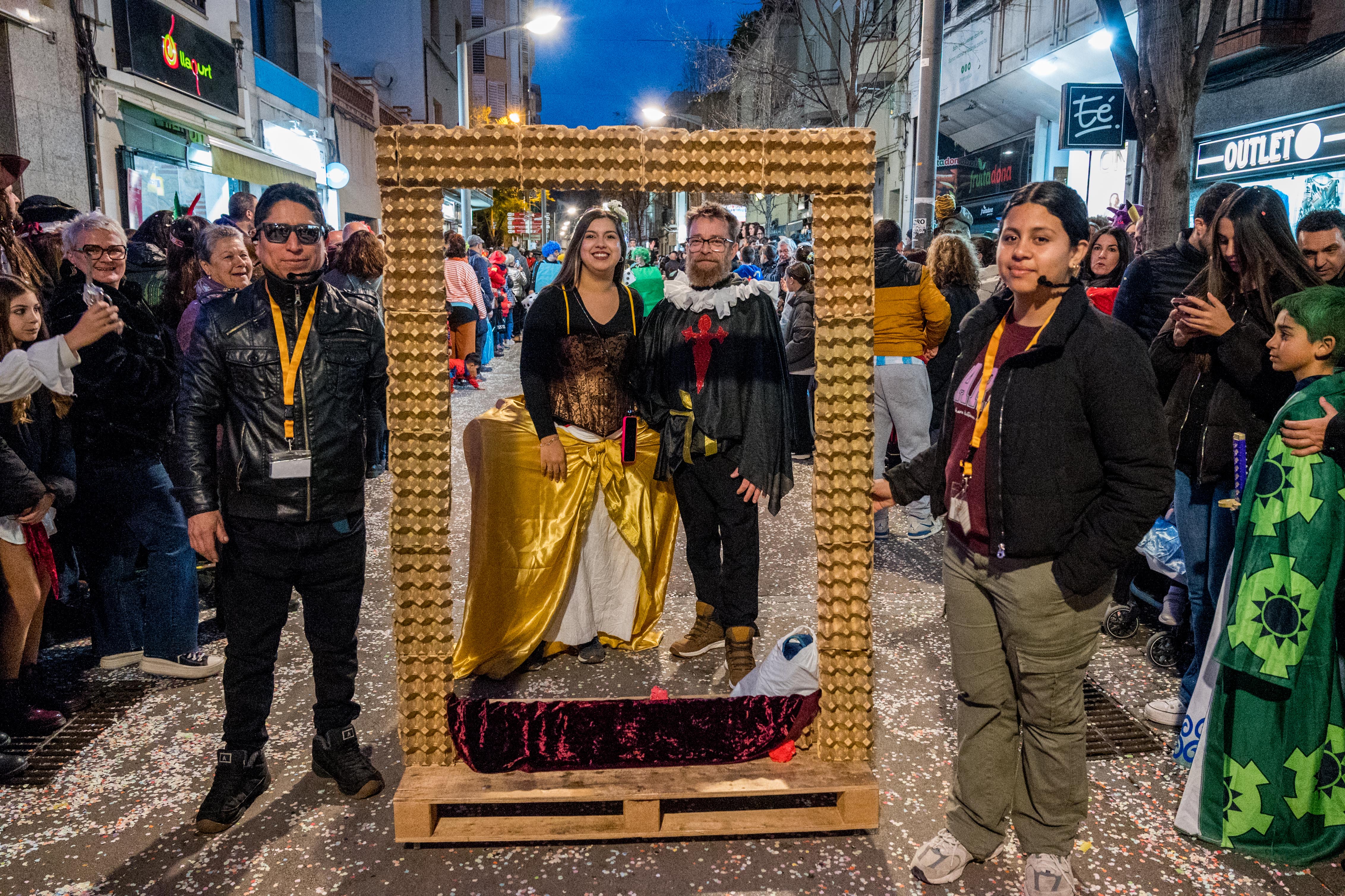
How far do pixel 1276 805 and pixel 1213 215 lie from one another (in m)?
2.20

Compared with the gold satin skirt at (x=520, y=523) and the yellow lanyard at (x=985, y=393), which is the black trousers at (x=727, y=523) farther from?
the yellow lanyard at (x=985, y=393)

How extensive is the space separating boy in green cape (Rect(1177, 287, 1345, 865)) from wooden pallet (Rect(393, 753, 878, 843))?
45.7 inches

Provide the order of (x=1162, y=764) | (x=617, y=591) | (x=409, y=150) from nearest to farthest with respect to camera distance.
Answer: (x=409, y=150) → (x=1162, y=764) → (x=617, y=591)

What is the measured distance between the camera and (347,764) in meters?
3.34

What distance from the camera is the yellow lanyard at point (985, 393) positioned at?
103 inches

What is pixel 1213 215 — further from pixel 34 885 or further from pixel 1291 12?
pixel 1291 12

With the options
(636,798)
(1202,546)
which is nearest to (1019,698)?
(636,798)

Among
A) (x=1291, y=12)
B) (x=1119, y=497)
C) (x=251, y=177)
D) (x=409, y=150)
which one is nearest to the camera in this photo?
(x=1119, y=497)

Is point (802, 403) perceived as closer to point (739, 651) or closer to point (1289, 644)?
point (739, 651)

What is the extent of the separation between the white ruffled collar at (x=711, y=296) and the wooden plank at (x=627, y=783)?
6.56ft

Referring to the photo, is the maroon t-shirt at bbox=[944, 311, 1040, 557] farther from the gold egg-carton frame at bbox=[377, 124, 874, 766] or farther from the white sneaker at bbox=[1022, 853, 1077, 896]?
the white sneaker at bbox=[1022, 853, 1077, 896]

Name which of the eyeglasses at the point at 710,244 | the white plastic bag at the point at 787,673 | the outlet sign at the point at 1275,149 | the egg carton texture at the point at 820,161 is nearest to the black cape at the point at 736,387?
the eyeglasses at the point at 710,244

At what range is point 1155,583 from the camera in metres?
4.88

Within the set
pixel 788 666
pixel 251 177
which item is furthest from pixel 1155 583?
pixel 251 177
